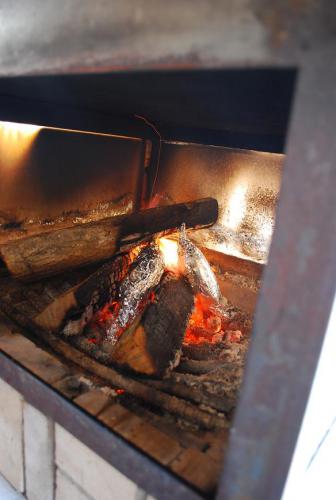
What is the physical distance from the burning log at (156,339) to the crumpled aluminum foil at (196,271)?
0.42 metres

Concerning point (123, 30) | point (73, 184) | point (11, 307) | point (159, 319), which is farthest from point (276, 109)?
point (73, 184)

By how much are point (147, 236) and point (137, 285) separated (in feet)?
1.24

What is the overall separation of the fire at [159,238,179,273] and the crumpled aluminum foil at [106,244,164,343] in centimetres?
10

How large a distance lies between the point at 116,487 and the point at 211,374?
596 millimetres

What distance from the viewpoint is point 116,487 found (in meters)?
1.13

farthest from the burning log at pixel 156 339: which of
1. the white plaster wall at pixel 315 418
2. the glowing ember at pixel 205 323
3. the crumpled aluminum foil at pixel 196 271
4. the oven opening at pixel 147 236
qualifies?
the white plaster wall at pixel 315 418

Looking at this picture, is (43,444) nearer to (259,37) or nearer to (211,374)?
(211,374)

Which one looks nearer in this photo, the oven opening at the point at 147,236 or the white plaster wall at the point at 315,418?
the white plaster wall at the point at 315,418

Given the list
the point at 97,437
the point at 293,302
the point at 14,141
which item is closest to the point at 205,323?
the point at 97,437

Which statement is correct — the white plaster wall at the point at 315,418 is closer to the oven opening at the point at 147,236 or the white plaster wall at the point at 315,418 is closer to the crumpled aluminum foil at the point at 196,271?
the oven opening at the point at 147,236

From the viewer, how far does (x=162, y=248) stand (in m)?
2.60

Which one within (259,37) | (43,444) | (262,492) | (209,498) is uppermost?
(259,37)

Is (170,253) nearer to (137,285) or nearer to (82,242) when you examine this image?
(137,285)

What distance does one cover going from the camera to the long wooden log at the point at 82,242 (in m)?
1.70
